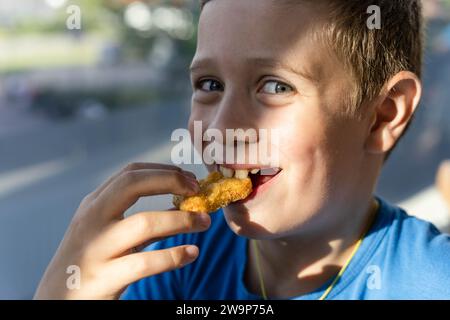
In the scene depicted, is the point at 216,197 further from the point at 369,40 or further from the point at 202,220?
the point at 369,40

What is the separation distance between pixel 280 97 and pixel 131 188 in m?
0.30

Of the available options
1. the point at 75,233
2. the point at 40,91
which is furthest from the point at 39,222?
the point at 75,233

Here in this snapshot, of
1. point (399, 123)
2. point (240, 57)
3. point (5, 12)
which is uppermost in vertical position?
point (5, 12)

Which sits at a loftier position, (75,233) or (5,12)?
(5,12)

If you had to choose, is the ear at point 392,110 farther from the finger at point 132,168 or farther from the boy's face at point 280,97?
the finger at point 132,168

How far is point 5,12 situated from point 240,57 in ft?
11.0

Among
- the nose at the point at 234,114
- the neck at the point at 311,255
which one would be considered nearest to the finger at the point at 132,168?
the nose at the point at 234,114

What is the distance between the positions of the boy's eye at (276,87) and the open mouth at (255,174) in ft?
0.44

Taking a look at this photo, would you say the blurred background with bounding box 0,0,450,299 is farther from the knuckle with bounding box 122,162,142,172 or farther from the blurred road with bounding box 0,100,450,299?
the knuckle with bounding box 122,162,142,172

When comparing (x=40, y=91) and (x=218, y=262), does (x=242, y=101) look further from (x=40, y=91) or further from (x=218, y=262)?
(x=40, y=91)

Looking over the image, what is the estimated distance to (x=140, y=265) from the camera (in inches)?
34.5

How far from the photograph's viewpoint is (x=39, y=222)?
277 cm

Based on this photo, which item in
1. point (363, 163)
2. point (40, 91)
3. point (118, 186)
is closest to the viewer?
point (118, 186)

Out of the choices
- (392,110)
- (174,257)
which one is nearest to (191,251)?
(174,257)
